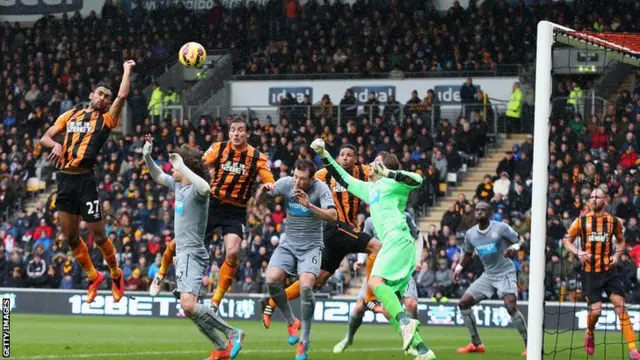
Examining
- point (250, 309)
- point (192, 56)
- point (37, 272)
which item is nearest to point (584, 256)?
point (192, 56)

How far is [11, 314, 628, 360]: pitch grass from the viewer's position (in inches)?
540

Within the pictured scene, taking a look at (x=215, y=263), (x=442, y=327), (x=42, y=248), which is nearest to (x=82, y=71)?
(x=42, y=248)

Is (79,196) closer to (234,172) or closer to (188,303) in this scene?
(234,172)

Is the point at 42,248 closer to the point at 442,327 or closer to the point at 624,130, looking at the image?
the point at 442,327

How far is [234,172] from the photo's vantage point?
14336mm

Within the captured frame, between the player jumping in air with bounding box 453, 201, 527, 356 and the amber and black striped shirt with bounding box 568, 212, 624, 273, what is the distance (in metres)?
1.00

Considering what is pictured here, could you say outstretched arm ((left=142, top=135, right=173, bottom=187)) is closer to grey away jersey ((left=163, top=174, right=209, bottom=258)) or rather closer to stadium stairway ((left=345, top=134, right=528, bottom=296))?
grey away jersey ((left=163, top=174, right=209, bottom=258))

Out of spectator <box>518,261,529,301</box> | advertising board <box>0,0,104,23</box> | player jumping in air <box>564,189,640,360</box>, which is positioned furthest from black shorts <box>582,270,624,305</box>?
advertising board <box>0,0,104,23</box>

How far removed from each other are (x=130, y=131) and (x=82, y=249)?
834 inches

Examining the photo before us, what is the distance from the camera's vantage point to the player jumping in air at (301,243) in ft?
43.9

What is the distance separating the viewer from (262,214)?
28.1 m

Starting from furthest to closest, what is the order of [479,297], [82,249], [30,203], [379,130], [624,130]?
[30,203] → [379,130] → [624,130] → [479,297] → [82,249]

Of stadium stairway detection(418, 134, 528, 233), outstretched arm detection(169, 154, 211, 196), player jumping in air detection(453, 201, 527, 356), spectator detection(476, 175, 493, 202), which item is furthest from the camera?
stadium stairway detection(418, 134, 528, 233)

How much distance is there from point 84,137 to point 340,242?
3.65 m
